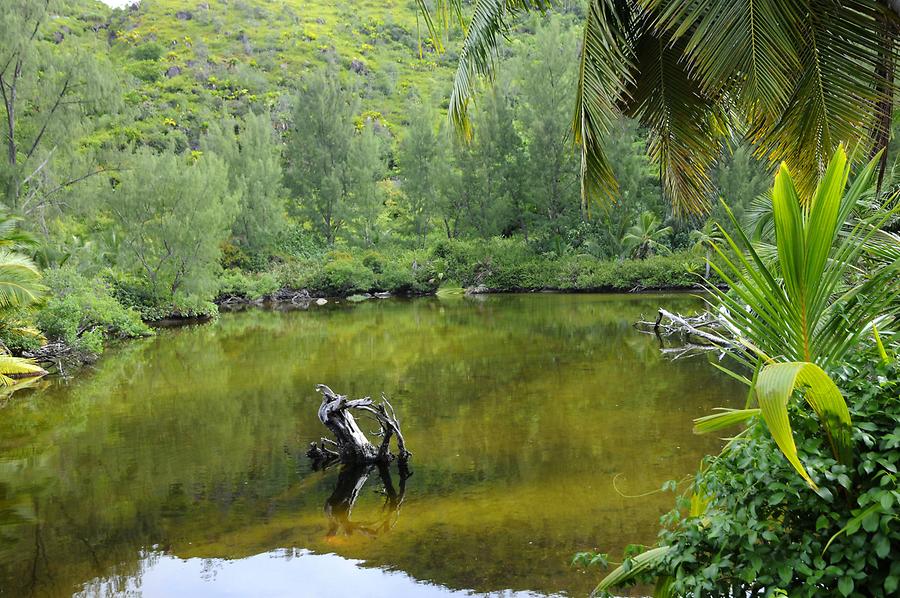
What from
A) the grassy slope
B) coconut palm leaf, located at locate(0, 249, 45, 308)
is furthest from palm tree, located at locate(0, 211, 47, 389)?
the grassy slope

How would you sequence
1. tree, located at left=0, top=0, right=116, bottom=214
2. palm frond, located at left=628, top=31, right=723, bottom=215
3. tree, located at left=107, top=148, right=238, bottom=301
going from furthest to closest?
tree, located at left=107, top=148, right=238, bottom=301 < tree, located at left=0, top=0, right=116, bottom=214 < palm frond, located at left=628, top=31, right=723, bottom=215

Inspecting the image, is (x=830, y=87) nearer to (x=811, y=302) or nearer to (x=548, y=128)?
(x=811, y=302)

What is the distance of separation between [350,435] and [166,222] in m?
17.7

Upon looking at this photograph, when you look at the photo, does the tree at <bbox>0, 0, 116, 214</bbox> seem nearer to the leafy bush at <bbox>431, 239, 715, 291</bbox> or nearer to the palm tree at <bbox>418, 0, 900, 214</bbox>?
the leafy bush at <bbox>431, 239, 715, 291</bbox>

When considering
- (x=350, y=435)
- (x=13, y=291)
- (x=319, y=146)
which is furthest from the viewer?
(x=319, y=146)

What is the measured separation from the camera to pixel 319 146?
3866 cm

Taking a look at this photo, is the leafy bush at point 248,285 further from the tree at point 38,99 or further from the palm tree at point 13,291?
the palm tree at point 13,291

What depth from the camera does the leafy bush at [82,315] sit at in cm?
1587

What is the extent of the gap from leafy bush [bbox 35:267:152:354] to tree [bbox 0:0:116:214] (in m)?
3.45

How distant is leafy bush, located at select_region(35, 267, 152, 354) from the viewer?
1587cm

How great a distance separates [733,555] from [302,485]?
235 inches

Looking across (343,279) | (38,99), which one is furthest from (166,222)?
(343,279)

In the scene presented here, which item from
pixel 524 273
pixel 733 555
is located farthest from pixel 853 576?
pixel 524 273

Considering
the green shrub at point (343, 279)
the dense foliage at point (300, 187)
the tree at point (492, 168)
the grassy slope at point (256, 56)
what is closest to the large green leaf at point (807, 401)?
the dense foliage at point (300, 187)
